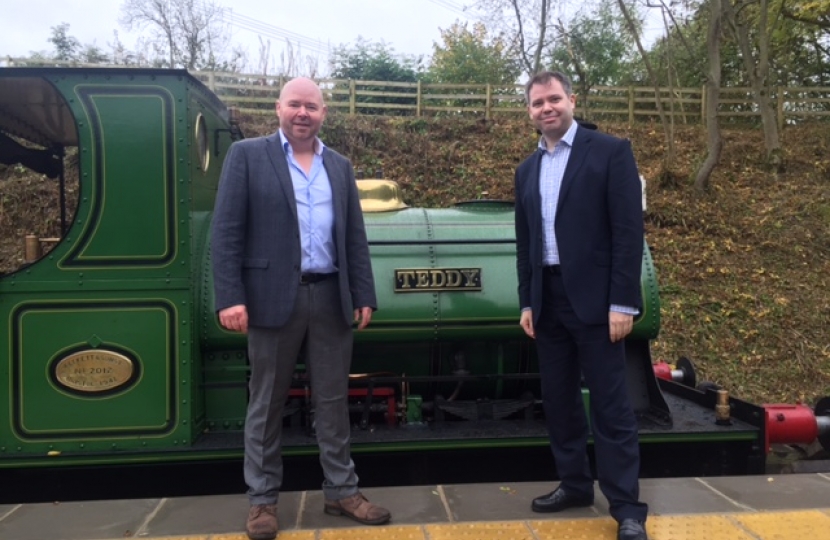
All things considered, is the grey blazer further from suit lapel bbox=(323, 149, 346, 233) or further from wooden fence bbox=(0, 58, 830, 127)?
wooden fence bbox=(0, 58, 830, 127)

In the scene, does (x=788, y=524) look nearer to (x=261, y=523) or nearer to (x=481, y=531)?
(x=481, y=531)

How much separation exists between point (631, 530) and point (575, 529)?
241mm

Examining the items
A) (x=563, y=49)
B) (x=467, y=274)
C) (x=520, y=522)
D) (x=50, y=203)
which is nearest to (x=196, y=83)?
(x=467, y=274)

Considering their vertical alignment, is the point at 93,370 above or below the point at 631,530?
→ above

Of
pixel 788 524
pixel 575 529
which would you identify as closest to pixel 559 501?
pixel 575 529

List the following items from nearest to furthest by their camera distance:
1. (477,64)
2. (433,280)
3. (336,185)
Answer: (336,185) → (433,280) → (477,64)

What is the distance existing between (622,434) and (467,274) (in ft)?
4.69

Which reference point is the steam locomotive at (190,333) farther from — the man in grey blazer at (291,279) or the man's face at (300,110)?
the man's face at (300,110)

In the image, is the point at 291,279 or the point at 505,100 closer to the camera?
the point at 291,279

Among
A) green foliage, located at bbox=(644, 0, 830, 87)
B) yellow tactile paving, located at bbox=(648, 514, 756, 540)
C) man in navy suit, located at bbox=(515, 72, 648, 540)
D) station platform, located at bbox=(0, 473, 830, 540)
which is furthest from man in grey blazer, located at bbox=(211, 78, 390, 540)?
green foliage, located at bbox=(644, 0, 830, 87)

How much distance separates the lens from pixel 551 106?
9.37ft

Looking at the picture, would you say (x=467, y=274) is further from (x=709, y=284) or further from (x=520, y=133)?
(x=520, y=133)

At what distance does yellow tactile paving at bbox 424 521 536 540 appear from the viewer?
2787 millimetres

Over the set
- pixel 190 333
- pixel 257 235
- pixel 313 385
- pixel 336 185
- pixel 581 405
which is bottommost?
pixel 581 405
